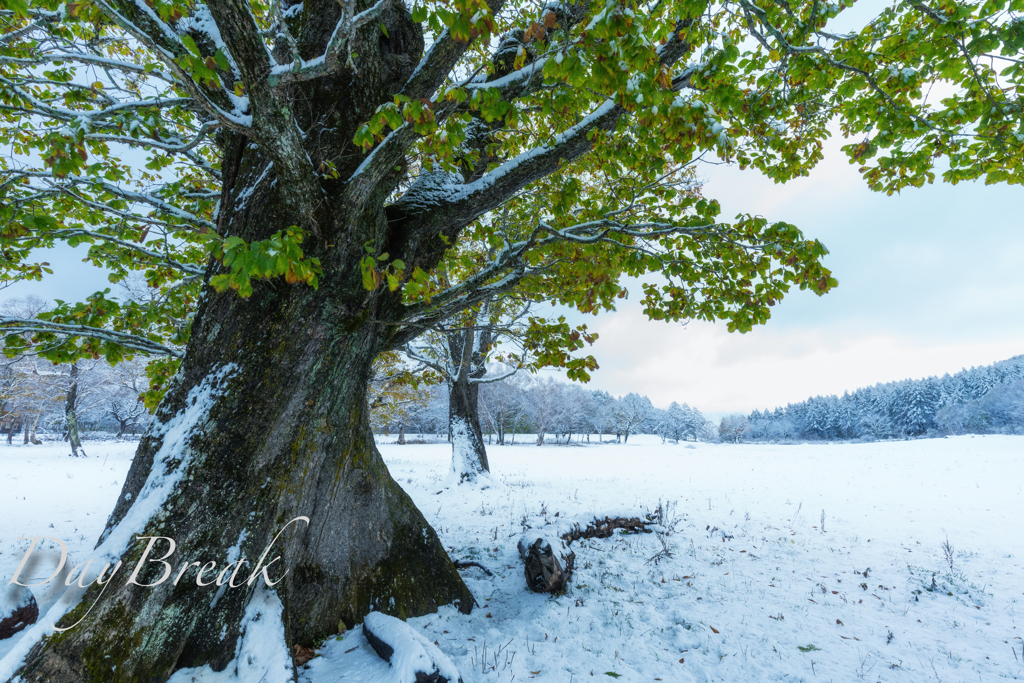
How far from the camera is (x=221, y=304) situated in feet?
12.3

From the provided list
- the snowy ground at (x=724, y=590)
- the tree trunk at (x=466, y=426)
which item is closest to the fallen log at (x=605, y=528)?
the snowy ground at (x=724, y=590)

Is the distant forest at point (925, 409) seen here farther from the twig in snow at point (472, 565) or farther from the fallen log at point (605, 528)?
the twig in snow at point (472, 565)

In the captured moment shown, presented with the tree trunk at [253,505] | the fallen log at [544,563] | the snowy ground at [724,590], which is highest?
the tree trunk at [253,505]

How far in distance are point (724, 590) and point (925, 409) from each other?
82854 mm

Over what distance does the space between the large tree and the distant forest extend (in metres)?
77.1

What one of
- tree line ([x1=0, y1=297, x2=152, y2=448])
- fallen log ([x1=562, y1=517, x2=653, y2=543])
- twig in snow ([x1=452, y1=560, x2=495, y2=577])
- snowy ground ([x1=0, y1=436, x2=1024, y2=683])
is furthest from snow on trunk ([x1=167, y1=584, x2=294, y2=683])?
tree line ([x1=0, y1=297, x2=152, y2=448])

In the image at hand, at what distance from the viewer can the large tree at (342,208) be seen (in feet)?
9.36

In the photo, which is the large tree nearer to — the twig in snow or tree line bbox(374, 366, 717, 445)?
the twig in snow

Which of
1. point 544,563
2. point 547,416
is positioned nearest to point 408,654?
point 544,563

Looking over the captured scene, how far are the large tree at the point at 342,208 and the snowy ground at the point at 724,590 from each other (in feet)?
3.45

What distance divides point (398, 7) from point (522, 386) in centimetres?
5163

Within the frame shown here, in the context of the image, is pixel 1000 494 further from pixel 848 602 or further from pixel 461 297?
pixel 461 297

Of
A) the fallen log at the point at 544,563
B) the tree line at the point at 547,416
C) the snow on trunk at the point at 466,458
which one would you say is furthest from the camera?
the tree line at the point at 547,416

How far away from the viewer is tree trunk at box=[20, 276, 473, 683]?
109 inches
